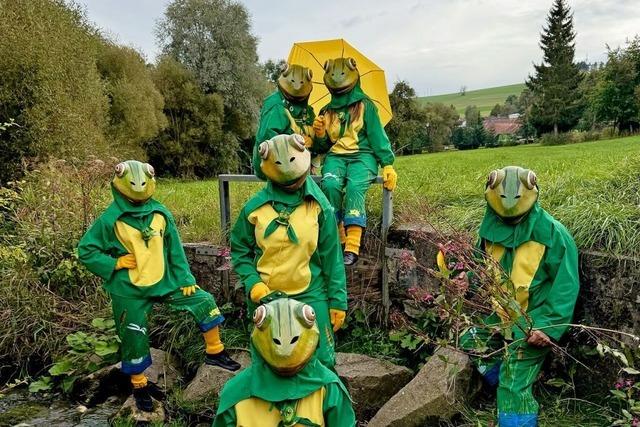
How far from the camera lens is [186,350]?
516cm

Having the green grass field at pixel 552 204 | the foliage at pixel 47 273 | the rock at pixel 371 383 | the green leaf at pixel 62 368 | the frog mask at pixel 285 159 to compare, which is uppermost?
the frog mask at pixel 285 159

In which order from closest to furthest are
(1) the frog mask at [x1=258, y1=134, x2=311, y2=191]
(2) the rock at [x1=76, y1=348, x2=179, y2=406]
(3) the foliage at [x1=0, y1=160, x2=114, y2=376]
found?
(1) the frog mask at [x1=258, y1=134, x2=311, y2=191] < (2) the rock at [x1=76, y1=348, x2=179, y2=406] < (3) the foliage at [x1=0, y1=160, x2=114, y2=376]

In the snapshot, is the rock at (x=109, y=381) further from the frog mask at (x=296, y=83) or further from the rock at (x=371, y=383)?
the frog mask at (x=296, y=83)

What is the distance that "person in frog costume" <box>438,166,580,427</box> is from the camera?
3082 mm

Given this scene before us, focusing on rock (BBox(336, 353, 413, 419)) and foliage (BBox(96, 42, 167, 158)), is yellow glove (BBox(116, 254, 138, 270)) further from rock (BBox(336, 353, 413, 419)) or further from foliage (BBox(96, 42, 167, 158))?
foliage (BBox(96, 42, 167, 158))

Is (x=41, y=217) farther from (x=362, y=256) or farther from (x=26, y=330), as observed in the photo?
(x=362, y=256)

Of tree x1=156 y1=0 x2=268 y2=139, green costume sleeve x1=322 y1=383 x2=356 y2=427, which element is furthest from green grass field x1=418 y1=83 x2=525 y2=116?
green costume sleeve x1=322 y1=383 x2=356 y2=427

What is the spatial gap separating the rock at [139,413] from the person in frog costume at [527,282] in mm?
2494

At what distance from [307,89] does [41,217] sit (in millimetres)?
3618

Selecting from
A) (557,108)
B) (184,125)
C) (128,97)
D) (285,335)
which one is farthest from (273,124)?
(557,108)

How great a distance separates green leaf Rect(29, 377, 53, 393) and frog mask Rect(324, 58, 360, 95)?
3.50 m


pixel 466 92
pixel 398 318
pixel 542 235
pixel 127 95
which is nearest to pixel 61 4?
pixel 127 95

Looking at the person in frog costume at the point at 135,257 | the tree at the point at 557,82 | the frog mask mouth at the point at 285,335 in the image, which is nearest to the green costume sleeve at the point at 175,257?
the person in frog costume at the point at 135,257

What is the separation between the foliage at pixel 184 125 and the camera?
72.0 ft
